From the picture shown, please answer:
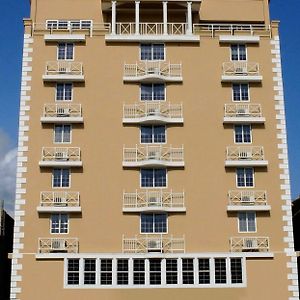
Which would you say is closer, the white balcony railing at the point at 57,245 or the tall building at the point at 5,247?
the white balcony railing at the point at 57,245

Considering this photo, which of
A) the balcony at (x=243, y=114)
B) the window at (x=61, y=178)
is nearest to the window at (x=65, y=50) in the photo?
the window at (x=61, y=178)

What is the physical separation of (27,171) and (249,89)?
62.2ft

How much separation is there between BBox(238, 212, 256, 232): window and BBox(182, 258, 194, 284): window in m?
4.67

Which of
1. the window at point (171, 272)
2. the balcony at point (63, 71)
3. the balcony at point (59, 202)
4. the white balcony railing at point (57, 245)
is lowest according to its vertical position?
the window at point (171, 272)

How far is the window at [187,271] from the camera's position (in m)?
42.7

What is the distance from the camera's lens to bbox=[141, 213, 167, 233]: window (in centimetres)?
4400

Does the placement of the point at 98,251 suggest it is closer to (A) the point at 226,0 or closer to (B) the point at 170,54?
(B) the point at 170,54

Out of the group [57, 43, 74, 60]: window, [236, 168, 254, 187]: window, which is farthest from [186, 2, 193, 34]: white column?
[236, 168, 254, 187]: window

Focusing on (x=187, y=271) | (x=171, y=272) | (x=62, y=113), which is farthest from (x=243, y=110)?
(x=62, y=113)

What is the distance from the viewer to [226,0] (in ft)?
169

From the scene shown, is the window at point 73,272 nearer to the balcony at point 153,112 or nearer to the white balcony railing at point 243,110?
the balcony at point 153,112

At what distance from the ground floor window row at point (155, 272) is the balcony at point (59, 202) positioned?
3.88 metres

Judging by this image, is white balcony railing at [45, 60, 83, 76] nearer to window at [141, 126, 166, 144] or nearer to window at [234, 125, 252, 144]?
window at [141, 126, 166, 144]

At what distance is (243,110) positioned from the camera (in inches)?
1823
